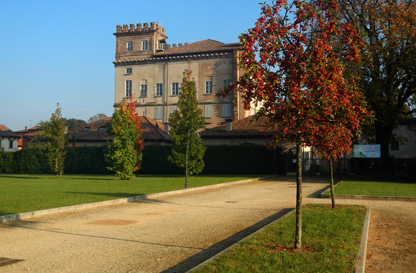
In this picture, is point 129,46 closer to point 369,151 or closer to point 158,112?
point 158,112

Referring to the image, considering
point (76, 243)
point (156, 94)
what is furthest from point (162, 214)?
point (156, 94)

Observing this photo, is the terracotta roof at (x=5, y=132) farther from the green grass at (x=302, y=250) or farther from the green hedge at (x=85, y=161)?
the green grass at (x=302, y=250)

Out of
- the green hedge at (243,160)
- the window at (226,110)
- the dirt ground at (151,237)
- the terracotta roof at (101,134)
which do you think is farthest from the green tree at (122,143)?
the window at (226,110)

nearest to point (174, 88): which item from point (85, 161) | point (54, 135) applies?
point (85, 161)

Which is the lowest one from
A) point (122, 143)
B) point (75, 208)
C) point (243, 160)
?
point (75, 208)

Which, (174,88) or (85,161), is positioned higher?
(174,88)

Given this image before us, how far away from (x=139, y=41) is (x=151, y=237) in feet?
201

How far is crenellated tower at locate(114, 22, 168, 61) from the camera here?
66688 mm

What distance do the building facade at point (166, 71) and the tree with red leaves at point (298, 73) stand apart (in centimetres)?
5136

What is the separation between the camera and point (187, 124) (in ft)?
81.9

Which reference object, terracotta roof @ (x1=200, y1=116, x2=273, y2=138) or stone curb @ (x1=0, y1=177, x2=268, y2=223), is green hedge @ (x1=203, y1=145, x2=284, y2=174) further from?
stone curb @ (x1=0, y1=177, x2=268, y2=223)

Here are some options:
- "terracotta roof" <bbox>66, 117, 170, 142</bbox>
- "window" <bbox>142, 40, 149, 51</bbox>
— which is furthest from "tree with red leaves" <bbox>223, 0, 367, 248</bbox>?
"window" <bbox>142, 40, 149, 51</bbox>

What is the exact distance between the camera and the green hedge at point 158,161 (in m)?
38.7

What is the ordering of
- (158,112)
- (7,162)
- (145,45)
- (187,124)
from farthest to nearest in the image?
1. (145,45)
2. (158,112)
3. (7,162)
4. (187,124)
